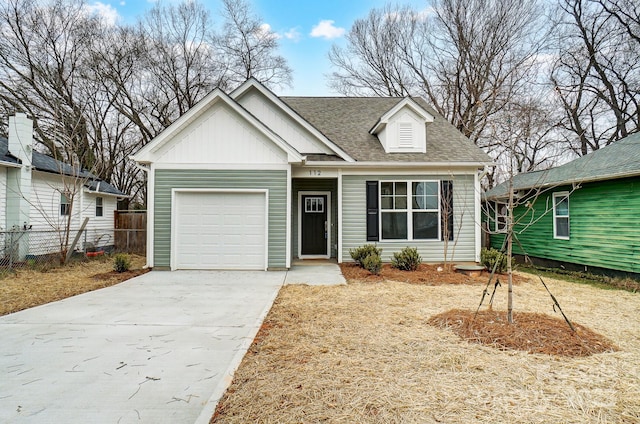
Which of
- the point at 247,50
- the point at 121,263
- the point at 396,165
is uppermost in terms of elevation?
the point at 247,50

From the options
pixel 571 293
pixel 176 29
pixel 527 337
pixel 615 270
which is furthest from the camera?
pixel 176 29

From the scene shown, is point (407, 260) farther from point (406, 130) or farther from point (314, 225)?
point (406, 130)

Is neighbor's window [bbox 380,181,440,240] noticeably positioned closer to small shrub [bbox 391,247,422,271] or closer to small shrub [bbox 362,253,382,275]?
small shrub [bbox 391,247,422,271]

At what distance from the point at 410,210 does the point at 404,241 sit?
3.15ft

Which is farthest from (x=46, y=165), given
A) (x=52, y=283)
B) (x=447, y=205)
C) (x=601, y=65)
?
(x=601, y=65)

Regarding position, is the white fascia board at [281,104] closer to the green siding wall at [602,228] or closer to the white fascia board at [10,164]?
the green siding wall at [602,228]

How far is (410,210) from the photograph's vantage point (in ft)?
35.2

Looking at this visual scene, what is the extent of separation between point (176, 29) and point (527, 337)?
24.4m

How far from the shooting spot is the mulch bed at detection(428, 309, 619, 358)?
3870mm

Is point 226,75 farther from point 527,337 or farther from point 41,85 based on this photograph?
point 527,337

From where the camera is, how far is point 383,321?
5012 mm

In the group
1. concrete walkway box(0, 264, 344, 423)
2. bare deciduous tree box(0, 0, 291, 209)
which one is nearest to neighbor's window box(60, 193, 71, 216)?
bare deciduous tree box(0, 0, 291, 209)

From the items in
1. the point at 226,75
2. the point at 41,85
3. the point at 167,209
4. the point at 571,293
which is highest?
the point at 226,75

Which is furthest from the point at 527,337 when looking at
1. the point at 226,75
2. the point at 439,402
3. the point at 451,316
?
the point at 226,75
